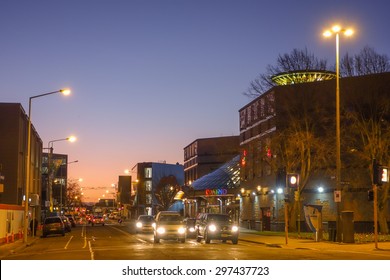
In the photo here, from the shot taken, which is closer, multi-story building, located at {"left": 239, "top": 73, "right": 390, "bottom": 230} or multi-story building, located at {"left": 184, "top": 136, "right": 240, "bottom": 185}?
multi-story building, located at {"left": 239, "top": 73, "right": 390, "bottom": 230}

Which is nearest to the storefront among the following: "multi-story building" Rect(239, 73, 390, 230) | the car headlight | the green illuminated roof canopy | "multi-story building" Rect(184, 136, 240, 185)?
"multi-story building" Rect(239, 73, 390, 230)

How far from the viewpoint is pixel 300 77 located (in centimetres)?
4884

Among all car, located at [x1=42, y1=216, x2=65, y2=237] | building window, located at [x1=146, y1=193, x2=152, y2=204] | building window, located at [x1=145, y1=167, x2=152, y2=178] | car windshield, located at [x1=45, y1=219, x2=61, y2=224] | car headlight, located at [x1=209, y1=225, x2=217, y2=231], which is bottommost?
car, located at [x1=42, y1=216, x2=65, y2=237]

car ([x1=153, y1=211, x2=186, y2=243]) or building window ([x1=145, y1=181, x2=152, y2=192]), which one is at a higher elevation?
building window ([x1=145, y1=181, x2=152, y2=192])

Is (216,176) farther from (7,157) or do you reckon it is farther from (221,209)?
(7,157)

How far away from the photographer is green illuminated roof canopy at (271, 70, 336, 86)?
160 ft

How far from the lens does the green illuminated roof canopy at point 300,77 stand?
4891 cm

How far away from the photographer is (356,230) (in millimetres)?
49125

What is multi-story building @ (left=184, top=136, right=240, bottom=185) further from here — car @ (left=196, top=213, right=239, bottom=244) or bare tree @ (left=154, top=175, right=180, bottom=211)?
car @ (left=196, top=213, right=239, bottom=244)

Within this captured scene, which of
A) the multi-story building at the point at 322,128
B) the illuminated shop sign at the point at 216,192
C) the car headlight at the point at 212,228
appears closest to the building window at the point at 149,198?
the illuminated shop sign at the point at 216,192

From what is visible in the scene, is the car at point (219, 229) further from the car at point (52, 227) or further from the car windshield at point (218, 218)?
the car at point (52, 227)
